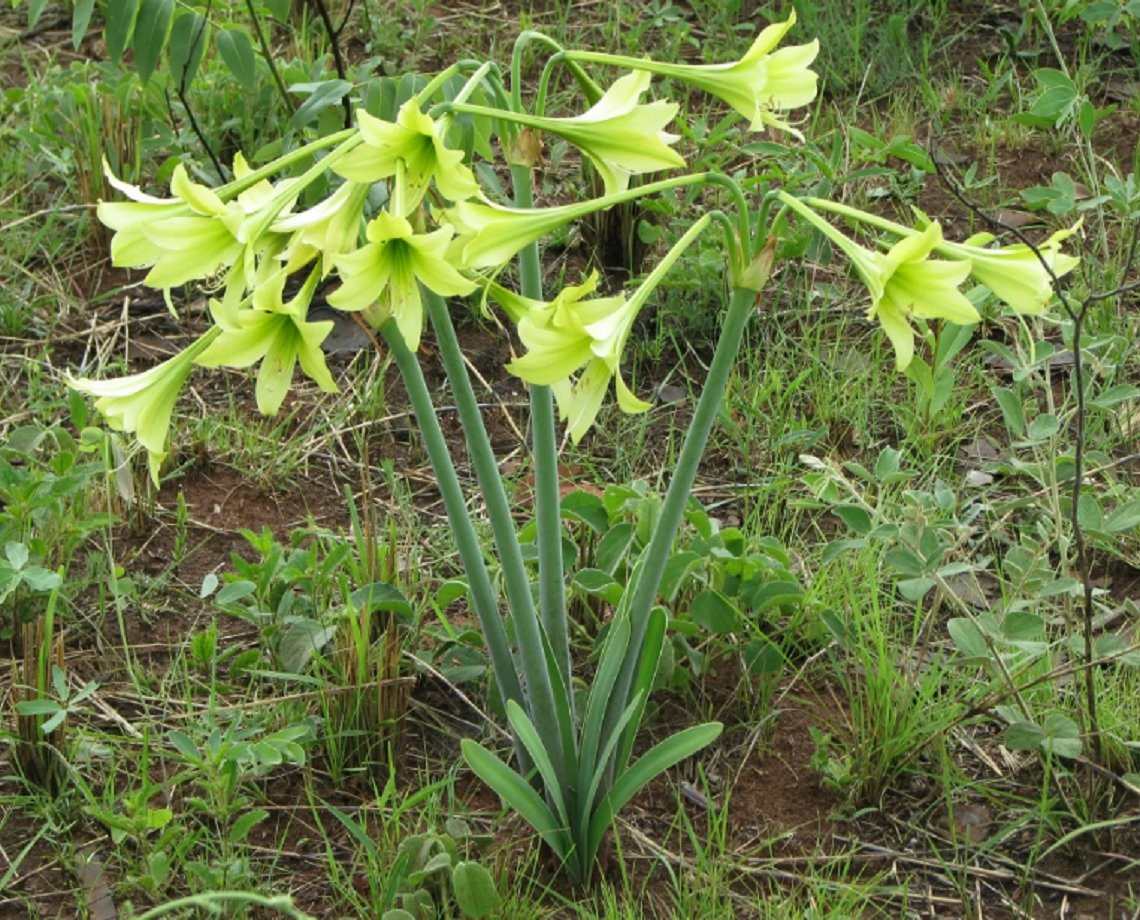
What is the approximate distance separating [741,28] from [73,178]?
192 cm

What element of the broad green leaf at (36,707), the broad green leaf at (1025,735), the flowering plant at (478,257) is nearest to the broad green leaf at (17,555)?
the broad green leaf at (36,707)

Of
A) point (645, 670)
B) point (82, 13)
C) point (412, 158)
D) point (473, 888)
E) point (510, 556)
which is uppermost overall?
point (412, 158)

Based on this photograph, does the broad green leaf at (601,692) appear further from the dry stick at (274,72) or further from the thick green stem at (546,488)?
the dry stick at (274,72)

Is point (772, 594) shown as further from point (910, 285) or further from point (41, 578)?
point (41, 578)

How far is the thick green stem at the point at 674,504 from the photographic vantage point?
1806 millimetres

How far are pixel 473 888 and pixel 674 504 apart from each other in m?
0.58

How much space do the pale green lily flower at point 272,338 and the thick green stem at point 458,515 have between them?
0.41ft

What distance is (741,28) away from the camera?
437 centimetres

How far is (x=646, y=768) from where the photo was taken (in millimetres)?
2039

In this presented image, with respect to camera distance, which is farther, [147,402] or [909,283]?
[147,402]

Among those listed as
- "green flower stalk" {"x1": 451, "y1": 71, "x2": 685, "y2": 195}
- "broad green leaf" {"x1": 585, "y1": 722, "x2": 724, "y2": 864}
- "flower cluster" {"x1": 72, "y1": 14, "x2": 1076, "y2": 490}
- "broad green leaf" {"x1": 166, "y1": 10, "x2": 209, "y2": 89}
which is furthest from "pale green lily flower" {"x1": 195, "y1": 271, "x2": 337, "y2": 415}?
"broad green leaf" {"x1": 166, "y1": 10, "x2": 209, "y2": 89}

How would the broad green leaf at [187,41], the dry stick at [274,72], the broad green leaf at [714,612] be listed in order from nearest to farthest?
the broad green leaf at [714,612], the broad green leaf at [187,41], the dry stick at [274,72]

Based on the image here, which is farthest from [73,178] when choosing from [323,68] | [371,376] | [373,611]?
[373,611]

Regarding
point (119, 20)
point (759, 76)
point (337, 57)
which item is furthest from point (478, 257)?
point (337, 57)
